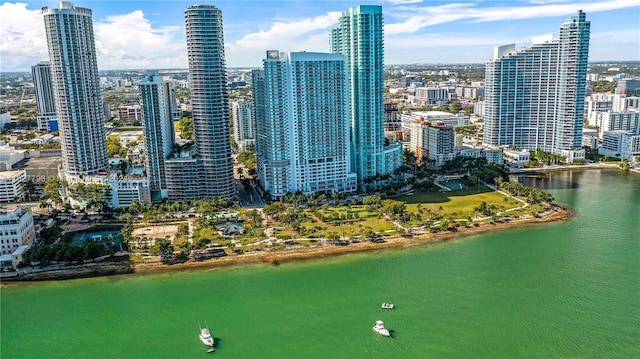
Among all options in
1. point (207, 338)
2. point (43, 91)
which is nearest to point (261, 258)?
point (207, 338)

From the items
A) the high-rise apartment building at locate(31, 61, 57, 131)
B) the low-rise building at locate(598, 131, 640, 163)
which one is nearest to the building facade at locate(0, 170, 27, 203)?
the high-rise apartment building at locate(31, 61, 57, 131)

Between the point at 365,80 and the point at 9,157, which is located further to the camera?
the point at 9,157

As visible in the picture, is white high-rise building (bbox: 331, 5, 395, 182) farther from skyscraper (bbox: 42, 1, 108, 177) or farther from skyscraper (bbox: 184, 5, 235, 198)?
skyscraper (bbox: 42, 1, 108, 177)

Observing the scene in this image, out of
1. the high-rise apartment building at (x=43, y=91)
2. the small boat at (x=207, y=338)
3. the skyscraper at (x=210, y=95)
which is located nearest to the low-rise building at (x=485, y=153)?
the skyscraper at (x=210, y=95)

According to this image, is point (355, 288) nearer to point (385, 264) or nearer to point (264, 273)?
point (385, 264)

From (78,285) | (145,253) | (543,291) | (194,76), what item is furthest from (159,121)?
(543,291)

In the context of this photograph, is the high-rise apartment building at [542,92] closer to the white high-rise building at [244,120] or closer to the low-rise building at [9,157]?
the white high-rise building at [244,120]

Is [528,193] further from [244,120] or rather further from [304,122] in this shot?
[244,120]

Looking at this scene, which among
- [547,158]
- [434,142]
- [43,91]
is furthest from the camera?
[43,91]
